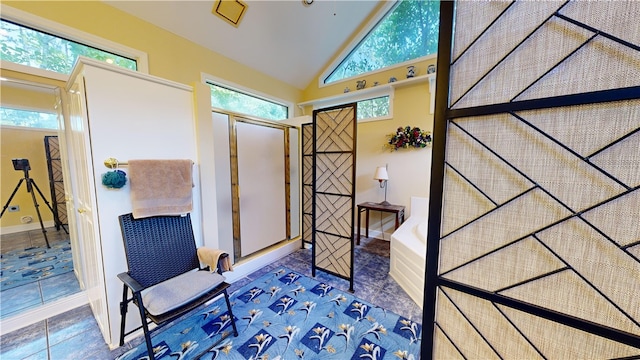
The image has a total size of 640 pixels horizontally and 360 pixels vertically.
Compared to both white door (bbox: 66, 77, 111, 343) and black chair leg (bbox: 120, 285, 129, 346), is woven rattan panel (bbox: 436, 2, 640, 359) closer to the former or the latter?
black chair leg (bbox: 120, 285, 129, 346)

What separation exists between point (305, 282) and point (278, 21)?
3.53 meters

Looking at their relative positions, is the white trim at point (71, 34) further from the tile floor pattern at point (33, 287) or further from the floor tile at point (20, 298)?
the floor tile at point (20, 298)

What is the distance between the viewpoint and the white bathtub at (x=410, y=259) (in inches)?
83.4

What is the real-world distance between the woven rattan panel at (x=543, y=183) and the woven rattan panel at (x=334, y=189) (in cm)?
149

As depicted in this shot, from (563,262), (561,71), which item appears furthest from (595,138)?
(563,262)

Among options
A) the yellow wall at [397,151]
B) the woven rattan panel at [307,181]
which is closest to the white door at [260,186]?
the woven rattan panel at [307,181]

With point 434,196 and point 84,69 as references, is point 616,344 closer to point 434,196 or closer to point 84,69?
point 434,196

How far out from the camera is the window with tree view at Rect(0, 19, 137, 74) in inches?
67.7

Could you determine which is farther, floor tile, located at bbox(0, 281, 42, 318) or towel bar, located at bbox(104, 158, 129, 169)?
floor tile, located at bbox(0, 281, 42, 318)

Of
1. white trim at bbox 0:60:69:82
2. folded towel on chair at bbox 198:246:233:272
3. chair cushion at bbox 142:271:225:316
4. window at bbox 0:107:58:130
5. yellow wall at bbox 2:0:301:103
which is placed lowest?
chair cushion at bbox 142:271:225:316

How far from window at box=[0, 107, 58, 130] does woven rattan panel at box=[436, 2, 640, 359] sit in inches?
118

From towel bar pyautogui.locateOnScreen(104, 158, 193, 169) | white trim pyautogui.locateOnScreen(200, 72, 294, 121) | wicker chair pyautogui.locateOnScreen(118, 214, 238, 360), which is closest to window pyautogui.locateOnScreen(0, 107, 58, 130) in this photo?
towel bar pyautogui.locateOnScreen(104, 158, 193, 169)

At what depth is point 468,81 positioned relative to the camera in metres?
0.70

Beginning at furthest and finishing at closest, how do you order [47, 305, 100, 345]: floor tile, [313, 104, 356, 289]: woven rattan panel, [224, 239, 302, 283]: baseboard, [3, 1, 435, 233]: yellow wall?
[224, 239, 302, 283]: baseboard, [313, 104, 356, 289]: woven rattan panel, [3, 1, 435, 233]: yellow wall, [47, 305, 100, 345]: floor tile
